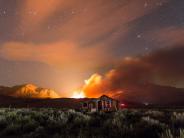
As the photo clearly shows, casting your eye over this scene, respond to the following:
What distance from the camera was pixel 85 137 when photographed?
11.0 metres

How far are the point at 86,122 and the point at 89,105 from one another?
31426 millimetres

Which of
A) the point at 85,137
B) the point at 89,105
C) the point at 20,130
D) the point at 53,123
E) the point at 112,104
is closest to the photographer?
the point at 85,137

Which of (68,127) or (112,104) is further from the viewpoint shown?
(112,104)

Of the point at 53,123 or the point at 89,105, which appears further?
the point at 89,105

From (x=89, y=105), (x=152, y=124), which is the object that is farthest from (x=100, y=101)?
(x=152, y=124)

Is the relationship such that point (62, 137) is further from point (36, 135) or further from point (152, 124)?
point (152, 124)

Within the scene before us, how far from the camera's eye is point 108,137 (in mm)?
11219

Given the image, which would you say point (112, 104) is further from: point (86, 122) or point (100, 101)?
point (86, 122)

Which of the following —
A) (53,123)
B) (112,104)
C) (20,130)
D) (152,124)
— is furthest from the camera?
(112,104)

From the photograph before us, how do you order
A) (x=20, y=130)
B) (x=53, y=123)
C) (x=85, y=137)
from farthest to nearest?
1. (x=53, y=123)
2. (x=20, y=130)
3. (x=85, y=137)

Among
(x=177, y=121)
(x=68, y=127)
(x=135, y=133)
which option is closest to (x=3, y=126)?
(x=68, y=127)

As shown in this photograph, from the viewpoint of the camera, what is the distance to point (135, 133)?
11.5 m

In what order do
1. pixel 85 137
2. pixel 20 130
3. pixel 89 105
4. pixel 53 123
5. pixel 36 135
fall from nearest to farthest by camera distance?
1. pixel 85 137
2. pixel 36 135
3. pixel 20 130
4. pixel 53 123
5. pixel 89 105

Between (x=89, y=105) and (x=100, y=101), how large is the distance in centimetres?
259
